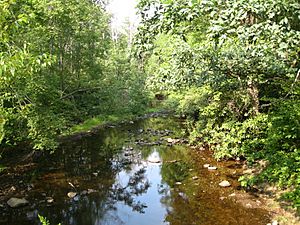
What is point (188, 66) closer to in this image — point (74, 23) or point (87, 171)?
point (87, 171)

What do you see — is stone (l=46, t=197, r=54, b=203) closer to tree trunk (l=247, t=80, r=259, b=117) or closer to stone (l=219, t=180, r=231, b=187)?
stone (l=219, t=180, r=231, b=187)

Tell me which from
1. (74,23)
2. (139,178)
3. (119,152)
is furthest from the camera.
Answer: (74,23)

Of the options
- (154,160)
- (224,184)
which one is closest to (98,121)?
(154,160)

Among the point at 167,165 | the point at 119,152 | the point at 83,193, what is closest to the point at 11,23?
the point at 83,193

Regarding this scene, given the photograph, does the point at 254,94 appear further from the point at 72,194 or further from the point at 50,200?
the point at 50,200

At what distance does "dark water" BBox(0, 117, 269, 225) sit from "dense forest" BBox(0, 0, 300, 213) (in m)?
1.24

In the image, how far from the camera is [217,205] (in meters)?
10.1

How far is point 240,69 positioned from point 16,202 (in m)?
8.53

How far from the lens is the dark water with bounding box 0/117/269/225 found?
978 cm

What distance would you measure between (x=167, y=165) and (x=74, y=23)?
1272cm

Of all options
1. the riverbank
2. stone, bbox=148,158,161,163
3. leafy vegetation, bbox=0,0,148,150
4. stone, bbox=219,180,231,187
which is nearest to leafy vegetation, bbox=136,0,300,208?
the riverbank

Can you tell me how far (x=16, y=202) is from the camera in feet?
35.2

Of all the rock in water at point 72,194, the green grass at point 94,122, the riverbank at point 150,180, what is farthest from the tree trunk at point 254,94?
the green grass at point 94,122

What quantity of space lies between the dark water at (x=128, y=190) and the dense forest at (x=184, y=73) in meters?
1.24
